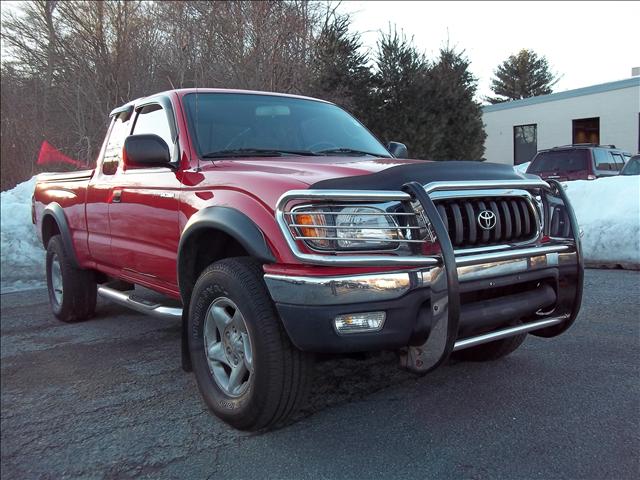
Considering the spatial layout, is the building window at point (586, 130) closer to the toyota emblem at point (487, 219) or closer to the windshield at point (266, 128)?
the windshield at point (266, 128)

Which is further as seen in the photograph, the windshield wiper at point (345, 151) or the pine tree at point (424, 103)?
the pine tree at point (424, 103)

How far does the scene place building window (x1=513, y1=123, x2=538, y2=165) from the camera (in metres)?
5.16

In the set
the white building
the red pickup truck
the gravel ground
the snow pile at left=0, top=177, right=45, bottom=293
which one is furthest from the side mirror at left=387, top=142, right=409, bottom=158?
the snow pile at left=0, top=177, right=45, bottom=293

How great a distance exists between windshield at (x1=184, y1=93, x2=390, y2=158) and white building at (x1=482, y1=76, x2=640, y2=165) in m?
1.72

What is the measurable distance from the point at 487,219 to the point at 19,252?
7301 mm

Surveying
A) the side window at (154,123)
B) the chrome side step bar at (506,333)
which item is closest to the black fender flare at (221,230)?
the side window at (154,123)

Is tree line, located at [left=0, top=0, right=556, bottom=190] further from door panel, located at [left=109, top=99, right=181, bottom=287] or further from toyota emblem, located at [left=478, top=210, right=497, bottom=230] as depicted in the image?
toyota emblem, located at [left=478, top=210, right=497, bottom=230]

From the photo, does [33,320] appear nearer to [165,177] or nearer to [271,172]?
[165,177]

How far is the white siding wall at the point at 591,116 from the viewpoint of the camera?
422 cm

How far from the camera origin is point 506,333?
281cm

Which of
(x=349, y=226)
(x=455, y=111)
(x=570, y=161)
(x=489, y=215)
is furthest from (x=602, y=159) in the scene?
(x=349, y=226)

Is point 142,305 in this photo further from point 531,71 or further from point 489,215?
point 531,71

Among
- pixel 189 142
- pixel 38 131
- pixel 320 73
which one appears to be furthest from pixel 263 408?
pixel 38 131

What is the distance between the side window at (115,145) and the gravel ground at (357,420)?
1.56 m
